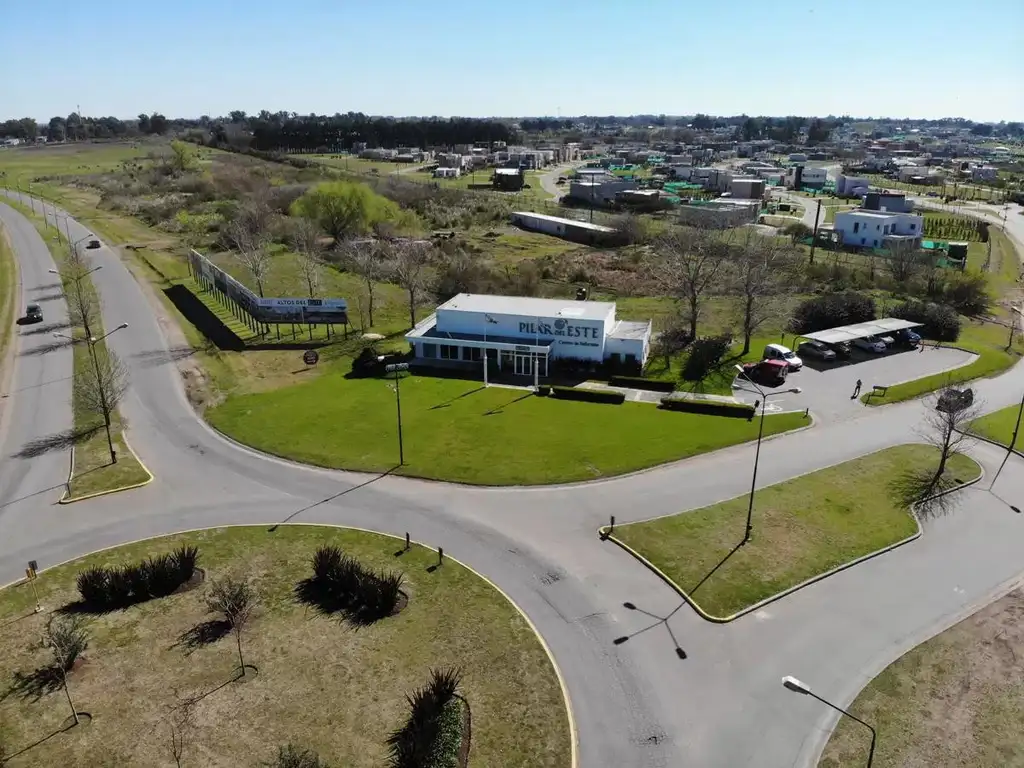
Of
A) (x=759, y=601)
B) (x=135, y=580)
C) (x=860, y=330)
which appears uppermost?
A: (x=860, y=330)

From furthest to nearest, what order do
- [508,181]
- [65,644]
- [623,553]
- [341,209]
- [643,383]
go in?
1. [508,181]
2. [341,209]
3. [643,383]
4. [623,553]
5. [65,644]

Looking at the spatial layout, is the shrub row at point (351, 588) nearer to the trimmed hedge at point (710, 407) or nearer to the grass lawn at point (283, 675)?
the grass lawn at point (283, 675)

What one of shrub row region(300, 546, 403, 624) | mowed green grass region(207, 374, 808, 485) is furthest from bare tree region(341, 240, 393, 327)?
shrub row region(300, 546, 403, 624)

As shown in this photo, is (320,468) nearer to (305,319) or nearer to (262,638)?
(262,638)

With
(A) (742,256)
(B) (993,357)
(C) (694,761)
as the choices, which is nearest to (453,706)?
(C) (694,761)

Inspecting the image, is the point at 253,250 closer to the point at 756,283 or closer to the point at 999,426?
the point at 756,283

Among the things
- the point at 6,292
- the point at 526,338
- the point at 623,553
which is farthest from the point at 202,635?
the point at 6,292

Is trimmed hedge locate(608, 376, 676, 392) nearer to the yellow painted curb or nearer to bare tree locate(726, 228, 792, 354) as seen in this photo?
bare tree locate(726, 228, 792, 354)
